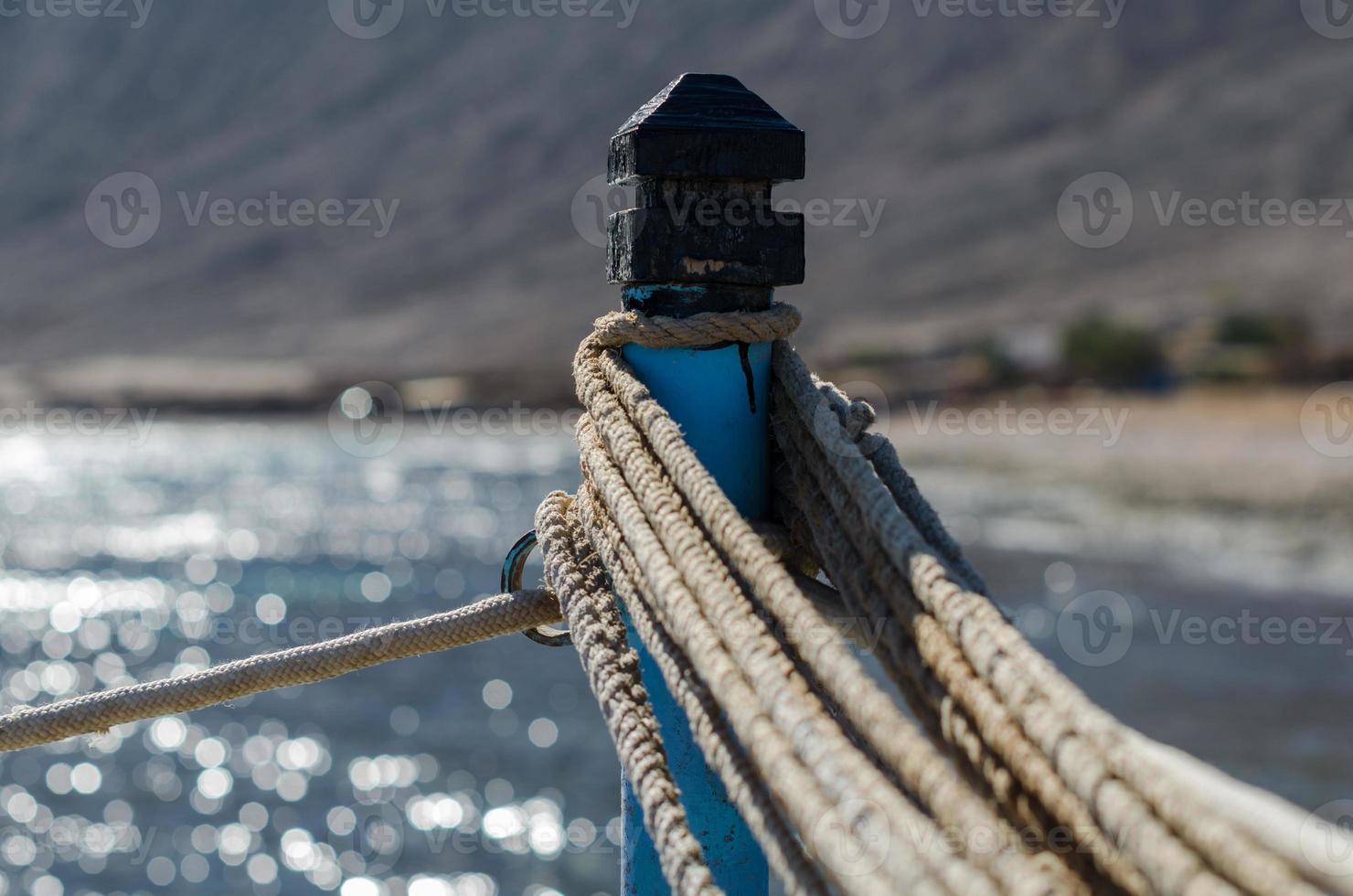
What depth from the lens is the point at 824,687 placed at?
1297 millimetres

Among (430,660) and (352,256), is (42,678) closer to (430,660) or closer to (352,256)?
(430,660)

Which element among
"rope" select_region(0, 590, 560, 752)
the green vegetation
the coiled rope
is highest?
the coiled rope

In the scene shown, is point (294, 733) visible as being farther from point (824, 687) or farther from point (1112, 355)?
point (1112, 355)

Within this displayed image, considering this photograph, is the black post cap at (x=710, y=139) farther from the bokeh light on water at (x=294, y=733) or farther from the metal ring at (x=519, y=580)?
the bokeh light on water at (x=294, y=733)

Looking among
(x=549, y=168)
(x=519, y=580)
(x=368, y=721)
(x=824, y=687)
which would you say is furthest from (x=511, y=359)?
(x=824, y=687)

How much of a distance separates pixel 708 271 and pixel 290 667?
81 centimetres

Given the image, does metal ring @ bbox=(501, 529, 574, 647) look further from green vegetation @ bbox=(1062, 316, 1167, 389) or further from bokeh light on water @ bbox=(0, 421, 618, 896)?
green vegetation @ bbox=(1062, 316, 1167, 389)

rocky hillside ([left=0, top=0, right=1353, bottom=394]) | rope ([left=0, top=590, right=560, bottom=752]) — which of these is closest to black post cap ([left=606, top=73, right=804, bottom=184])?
rope ([left=0, top=590, right=560, bottom=752])

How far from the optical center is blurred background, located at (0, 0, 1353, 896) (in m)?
11.5

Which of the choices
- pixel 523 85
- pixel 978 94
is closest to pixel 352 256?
pixel 523 85

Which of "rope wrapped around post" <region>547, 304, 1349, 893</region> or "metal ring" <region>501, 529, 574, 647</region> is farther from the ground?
"rope wrapped around post" <region>547, 304, 1349, 893</region>

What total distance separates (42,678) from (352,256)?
42.2 m

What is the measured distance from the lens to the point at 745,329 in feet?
5.46

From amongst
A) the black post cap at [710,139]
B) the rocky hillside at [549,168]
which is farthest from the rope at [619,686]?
the rocky hillside at [549,168]
